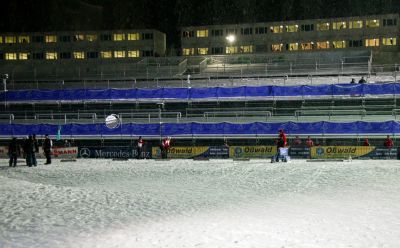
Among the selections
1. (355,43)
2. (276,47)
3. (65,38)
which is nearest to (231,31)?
(276,47)

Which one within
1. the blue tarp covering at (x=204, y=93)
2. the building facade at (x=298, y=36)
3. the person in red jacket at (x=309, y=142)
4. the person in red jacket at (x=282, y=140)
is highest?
the building facade at (x=298, y=36)

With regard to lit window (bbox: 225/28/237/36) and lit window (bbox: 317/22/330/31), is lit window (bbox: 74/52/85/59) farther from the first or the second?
lit window (bbox: 317/22/330/31)

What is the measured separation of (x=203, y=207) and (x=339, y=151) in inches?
604

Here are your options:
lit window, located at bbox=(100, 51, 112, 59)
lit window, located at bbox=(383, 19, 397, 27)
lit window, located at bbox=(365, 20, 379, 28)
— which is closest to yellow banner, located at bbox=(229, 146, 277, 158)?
lit window, located at bbox=(365, 20, 379, 28)

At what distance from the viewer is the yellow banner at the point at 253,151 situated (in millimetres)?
27953

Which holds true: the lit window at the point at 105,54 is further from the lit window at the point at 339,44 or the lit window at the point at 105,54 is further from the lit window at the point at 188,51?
the lit window at the point at 339,44

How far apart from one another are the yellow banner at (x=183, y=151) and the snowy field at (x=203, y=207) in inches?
213

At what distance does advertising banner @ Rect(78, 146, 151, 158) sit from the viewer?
95.2ft

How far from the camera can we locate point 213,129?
3072 centimetres

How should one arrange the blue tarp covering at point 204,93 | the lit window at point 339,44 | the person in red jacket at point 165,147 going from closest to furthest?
the person in red jacket at point 165,147 < the blue tarp covering at point 204,93 < the lit window at point 339,44

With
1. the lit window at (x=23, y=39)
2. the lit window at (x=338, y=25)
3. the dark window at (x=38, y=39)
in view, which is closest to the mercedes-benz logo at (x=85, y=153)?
the lit window at (x=338, y=25)

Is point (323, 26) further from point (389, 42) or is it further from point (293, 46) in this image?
point (389, 42)

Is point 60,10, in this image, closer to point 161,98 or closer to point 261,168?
point 161,98

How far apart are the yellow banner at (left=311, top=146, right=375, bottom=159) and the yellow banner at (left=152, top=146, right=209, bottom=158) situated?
20.8 ft
